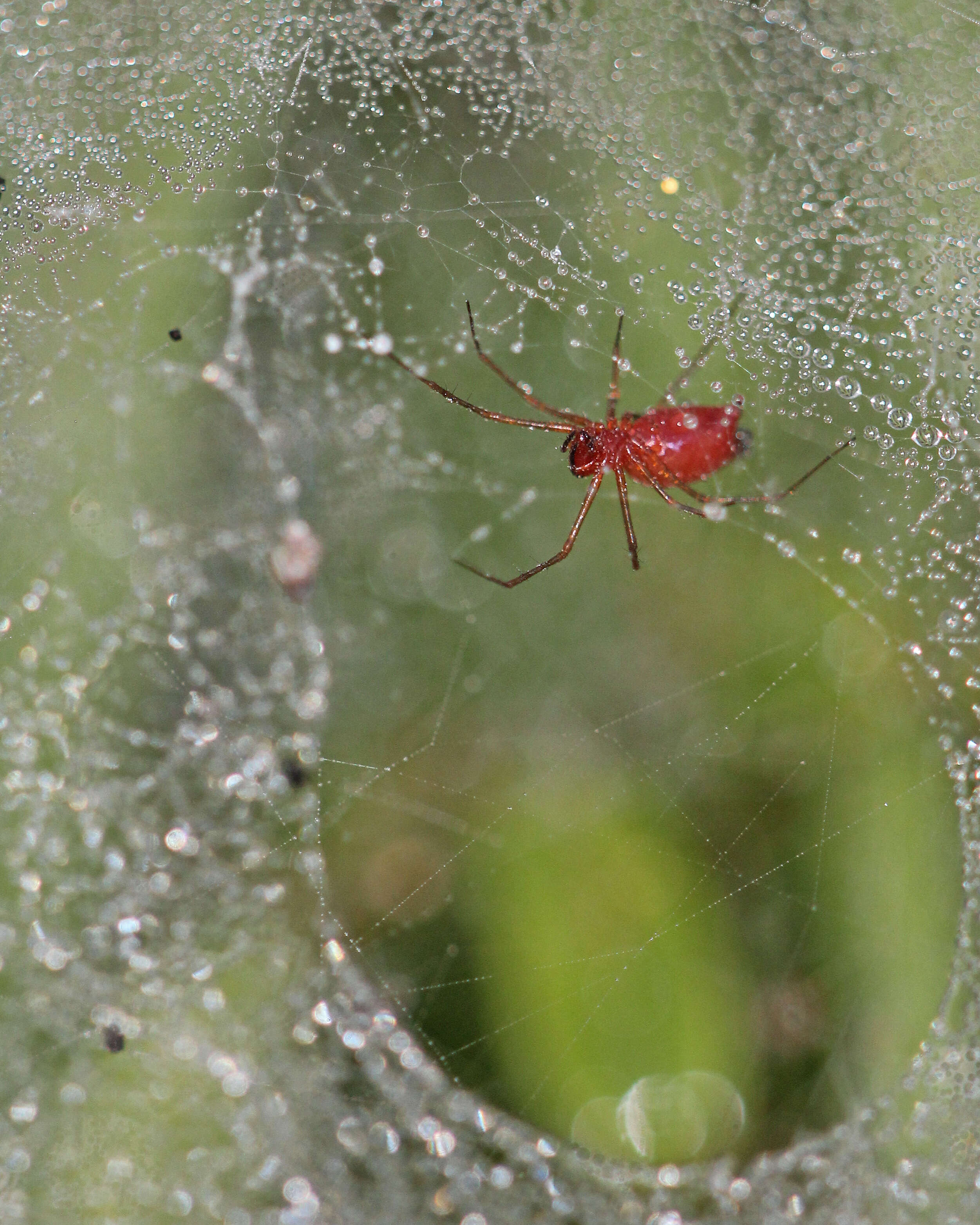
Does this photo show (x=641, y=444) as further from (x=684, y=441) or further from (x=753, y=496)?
(x=753, y=496)

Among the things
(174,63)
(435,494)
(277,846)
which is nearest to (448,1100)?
(277,846)

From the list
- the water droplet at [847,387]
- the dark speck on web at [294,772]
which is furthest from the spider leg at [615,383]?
the dark speck on web at [294,772]

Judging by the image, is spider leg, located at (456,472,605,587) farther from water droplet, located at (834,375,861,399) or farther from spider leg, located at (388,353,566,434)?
water droplet, located at (834,375,861,399)

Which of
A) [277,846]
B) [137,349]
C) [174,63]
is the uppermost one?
[174,63]

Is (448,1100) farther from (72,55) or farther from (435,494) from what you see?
(72,55)

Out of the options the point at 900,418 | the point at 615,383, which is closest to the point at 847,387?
the point at 900,418

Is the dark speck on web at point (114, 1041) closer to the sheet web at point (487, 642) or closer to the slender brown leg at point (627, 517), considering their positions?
the sheet web at point (487, 642)
